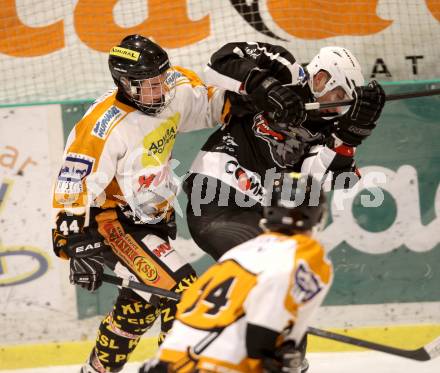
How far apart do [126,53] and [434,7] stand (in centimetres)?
253

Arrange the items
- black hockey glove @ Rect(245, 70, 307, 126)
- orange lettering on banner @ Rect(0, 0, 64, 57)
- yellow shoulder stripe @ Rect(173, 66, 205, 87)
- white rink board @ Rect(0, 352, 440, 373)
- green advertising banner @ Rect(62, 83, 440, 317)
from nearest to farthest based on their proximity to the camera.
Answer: black hockey glove @ Rect(245, 70, 307, 126)
yellow shoulder stripe @ Rect(173, 66, 205, 87)
white rink board @ Rect(0, 352, 440, 373)
green advertising banner @ Rect(62, 83, 440, 317)
orange lettering on banner @ Rect(0, 0, 64, 57)

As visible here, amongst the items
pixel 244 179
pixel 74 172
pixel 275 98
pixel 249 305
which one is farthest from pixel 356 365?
pixel 249 305

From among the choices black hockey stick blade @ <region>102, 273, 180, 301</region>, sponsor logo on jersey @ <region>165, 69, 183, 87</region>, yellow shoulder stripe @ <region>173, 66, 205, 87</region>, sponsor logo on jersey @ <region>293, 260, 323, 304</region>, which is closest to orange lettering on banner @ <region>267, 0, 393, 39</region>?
yellow shoulder stripe @ <region>173, 66, 205, 87</region>

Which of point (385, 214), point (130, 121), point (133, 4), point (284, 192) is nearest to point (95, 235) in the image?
point (130, 121)

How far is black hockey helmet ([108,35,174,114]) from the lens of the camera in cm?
386

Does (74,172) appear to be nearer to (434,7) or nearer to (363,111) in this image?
(363,111)

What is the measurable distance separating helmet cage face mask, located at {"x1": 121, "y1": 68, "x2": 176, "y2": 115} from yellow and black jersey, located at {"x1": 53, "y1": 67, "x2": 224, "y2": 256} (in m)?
A: 0.05

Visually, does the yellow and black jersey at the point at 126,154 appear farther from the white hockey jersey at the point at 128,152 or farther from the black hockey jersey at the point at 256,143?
the black hockey jersey at the point at 256,143

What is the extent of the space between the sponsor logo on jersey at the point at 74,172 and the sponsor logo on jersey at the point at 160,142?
0.23 metres

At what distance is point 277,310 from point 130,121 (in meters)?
1.41

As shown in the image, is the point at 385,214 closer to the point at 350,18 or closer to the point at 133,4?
the point at 350,18

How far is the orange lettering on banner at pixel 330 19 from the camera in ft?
19.1

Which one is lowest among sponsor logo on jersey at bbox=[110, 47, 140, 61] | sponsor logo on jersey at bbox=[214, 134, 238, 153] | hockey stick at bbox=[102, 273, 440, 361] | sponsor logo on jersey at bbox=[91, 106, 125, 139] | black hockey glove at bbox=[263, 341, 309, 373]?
hockey stick at bbox=[102, 273, 440, 361]

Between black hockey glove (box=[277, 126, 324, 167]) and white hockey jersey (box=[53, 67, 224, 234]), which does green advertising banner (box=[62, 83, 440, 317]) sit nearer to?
white hockey jersey (box=[53, 67, 224, 234])
